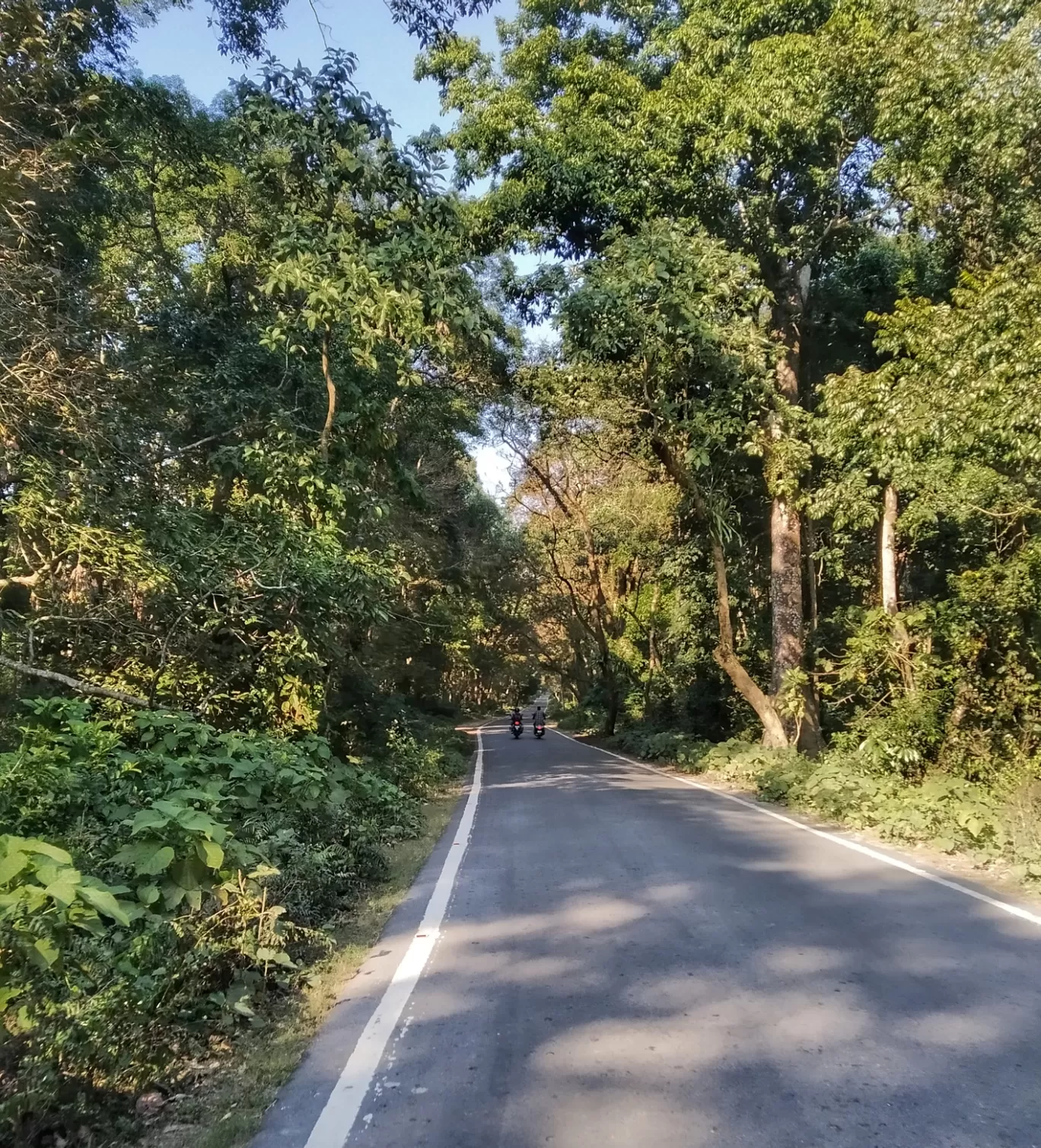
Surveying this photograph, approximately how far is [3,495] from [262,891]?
5.89 m

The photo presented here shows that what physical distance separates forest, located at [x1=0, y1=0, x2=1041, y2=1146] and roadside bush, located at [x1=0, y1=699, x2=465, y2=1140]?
0.03 metres

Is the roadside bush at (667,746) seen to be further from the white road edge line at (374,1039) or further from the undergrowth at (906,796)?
the white road edge line at (374,1039)

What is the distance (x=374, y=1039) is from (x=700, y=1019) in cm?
168

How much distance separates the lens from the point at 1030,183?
15.0 m

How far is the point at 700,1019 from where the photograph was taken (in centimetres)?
514

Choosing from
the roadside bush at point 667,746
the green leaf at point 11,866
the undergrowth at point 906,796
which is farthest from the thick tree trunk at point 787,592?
the green leaf at point 11,866

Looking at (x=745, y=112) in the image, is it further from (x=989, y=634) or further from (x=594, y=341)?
(x=989, y=634)

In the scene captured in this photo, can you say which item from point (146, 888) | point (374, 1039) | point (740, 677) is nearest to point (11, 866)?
point (146, 888)

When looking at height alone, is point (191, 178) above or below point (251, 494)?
above

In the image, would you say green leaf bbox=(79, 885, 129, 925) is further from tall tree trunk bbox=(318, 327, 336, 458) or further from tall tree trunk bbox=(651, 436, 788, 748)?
tall tree trunk bbox=(651, 436, 788, 748)

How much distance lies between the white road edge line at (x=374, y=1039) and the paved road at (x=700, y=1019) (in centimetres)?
6

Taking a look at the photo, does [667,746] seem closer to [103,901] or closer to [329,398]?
[329,398]

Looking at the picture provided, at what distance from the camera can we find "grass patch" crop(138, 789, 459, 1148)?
4.10m

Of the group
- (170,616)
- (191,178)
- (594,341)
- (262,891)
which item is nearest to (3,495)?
(170,616)
